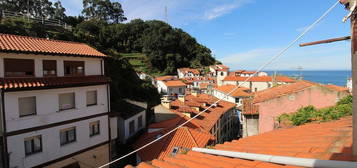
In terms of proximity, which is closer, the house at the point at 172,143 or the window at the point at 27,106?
the window at the point at 27,106

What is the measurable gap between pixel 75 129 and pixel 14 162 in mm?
3129

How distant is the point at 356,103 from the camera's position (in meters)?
2.46

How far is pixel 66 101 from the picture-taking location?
11.6 meters

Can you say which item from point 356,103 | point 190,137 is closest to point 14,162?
point 190,137

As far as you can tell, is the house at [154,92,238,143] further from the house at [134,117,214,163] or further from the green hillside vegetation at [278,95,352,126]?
the green hillside vegetation at [278,95,352,126]

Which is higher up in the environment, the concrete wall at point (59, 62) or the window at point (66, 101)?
the concrete wall at point (59, 62)

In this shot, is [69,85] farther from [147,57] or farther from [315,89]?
[147,57]

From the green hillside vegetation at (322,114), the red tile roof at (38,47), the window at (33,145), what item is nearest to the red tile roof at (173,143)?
the window at (33,145)

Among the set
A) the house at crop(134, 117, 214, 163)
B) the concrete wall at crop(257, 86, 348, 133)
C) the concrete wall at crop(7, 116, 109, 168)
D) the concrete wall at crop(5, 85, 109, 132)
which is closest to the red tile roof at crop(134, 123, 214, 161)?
the house at crop(134, 117, 214, 163)

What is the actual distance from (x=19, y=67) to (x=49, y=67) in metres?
1.37

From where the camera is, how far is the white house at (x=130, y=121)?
17.5 metres

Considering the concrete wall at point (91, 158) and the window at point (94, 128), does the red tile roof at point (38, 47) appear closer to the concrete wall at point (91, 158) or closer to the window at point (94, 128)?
the window at point (94, 128)

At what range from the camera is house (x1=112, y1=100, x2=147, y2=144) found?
17.5 m

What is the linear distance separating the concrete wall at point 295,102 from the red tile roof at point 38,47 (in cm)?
1122
